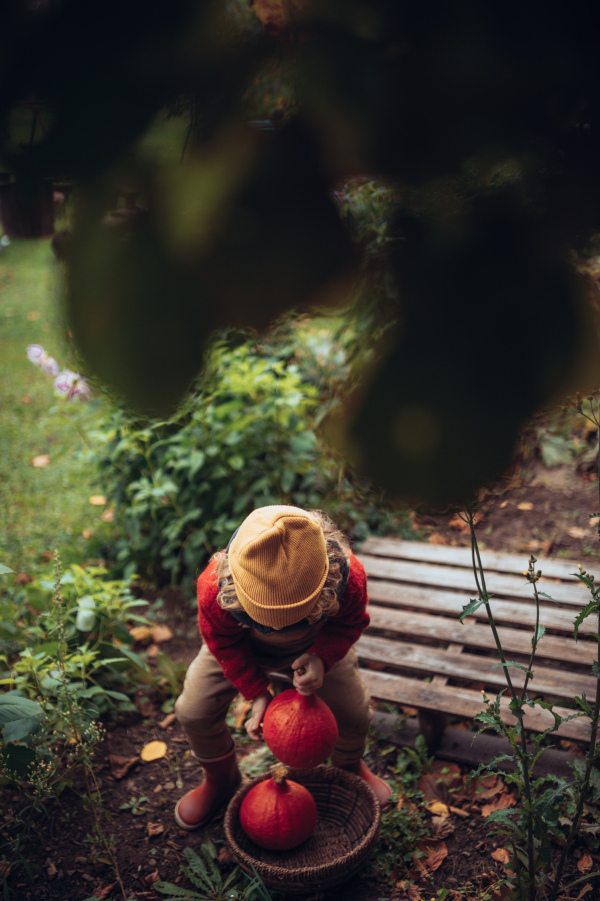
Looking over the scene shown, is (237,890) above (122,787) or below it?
above

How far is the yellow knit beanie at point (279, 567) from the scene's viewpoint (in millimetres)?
1403

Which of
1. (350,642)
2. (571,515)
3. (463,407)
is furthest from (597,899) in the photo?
(571,515)

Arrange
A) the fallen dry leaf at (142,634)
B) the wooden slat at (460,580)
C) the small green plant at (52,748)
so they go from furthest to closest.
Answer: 1. the fallen dry leaf at (142,634)
2. the wooden slat at (460,580)
3. the small green plant at (52,748)

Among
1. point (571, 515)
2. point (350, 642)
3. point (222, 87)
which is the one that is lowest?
point (571, 515)

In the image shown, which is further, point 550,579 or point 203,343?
point 550,579

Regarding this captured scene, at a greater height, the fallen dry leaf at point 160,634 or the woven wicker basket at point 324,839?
the woven wicker basket at point 324,839

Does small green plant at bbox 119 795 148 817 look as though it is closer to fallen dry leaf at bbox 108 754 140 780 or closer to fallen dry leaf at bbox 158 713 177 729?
fallen dry leaf at bbox 108 754 140 780

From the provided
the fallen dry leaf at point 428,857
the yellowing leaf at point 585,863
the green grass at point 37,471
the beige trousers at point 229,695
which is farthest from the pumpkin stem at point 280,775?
the green grass at point 37,471

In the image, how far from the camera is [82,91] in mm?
287

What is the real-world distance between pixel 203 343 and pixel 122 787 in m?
2.22

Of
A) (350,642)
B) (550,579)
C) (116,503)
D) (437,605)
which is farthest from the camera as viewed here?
(116,503)

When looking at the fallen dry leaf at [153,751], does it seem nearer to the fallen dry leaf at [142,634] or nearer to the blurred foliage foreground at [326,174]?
the fallen dry leaf at [142,634]

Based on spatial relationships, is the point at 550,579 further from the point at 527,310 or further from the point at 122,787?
the point at 527,310

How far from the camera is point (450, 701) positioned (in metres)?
2.06
